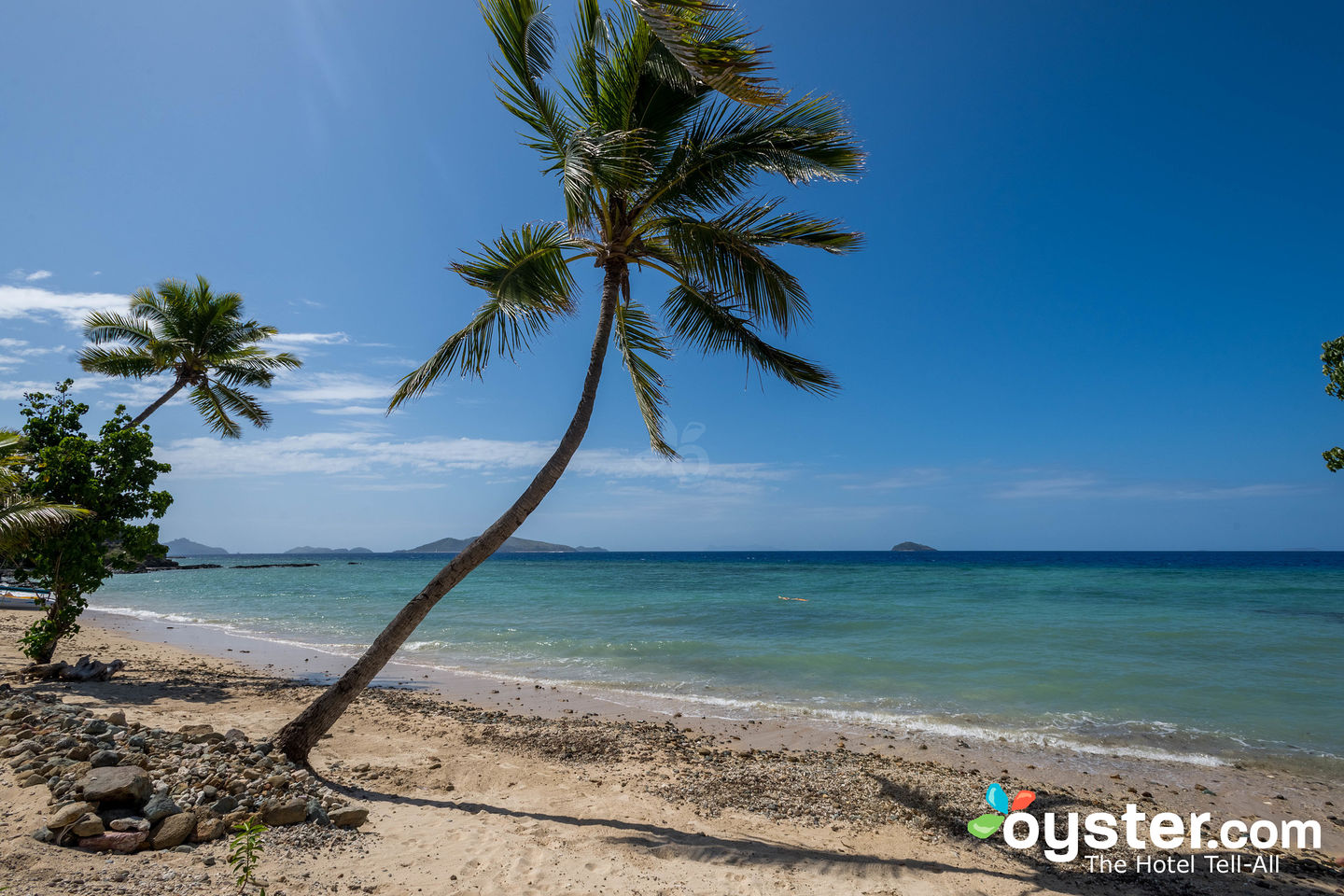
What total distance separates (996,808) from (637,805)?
123 inches

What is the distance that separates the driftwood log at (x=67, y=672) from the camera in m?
8.70

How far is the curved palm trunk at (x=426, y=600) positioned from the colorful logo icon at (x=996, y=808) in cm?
453

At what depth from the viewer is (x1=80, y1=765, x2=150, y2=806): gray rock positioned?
11.8 ft

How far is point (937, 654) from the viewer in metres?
12.7

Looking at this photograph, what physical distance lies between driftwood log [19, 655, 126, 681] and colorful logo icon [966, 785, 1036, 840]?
11689 millimetres

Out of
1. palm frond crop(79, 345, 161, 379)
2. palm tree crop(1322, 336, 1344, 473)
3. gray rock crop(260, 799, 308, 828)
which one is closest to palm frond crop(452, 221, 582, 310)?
gray rock crop(260, 799, 308, 828)

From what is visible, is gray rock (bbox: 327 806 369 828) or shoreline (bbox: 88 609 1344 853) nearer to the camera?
gray rock (bbox: 327 806 369 828)

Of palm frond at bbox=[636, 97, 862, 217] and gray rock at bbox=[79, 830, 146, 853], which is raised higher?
palm frond at bbox=[636, 97, 862, 217]

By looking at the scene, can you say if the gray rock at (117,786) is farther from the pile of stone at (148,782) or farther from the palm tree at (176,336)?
the palm tree at (176,336)

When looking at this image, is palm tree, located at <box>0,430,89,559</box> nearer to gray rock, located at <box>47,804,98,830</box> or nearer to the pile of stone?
the pile of stone

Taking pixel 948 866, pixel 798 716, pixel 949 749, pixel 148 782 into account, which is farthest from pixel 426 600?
pixel 949 749

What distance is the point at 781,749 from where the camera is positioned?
7012mm

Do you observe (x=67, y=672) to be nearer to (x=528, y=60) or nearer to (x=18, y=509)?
(x=18, y=509)

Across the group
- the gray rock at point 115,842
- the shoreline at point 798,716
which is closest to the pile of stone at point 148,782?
the gray rock at point 115,842
